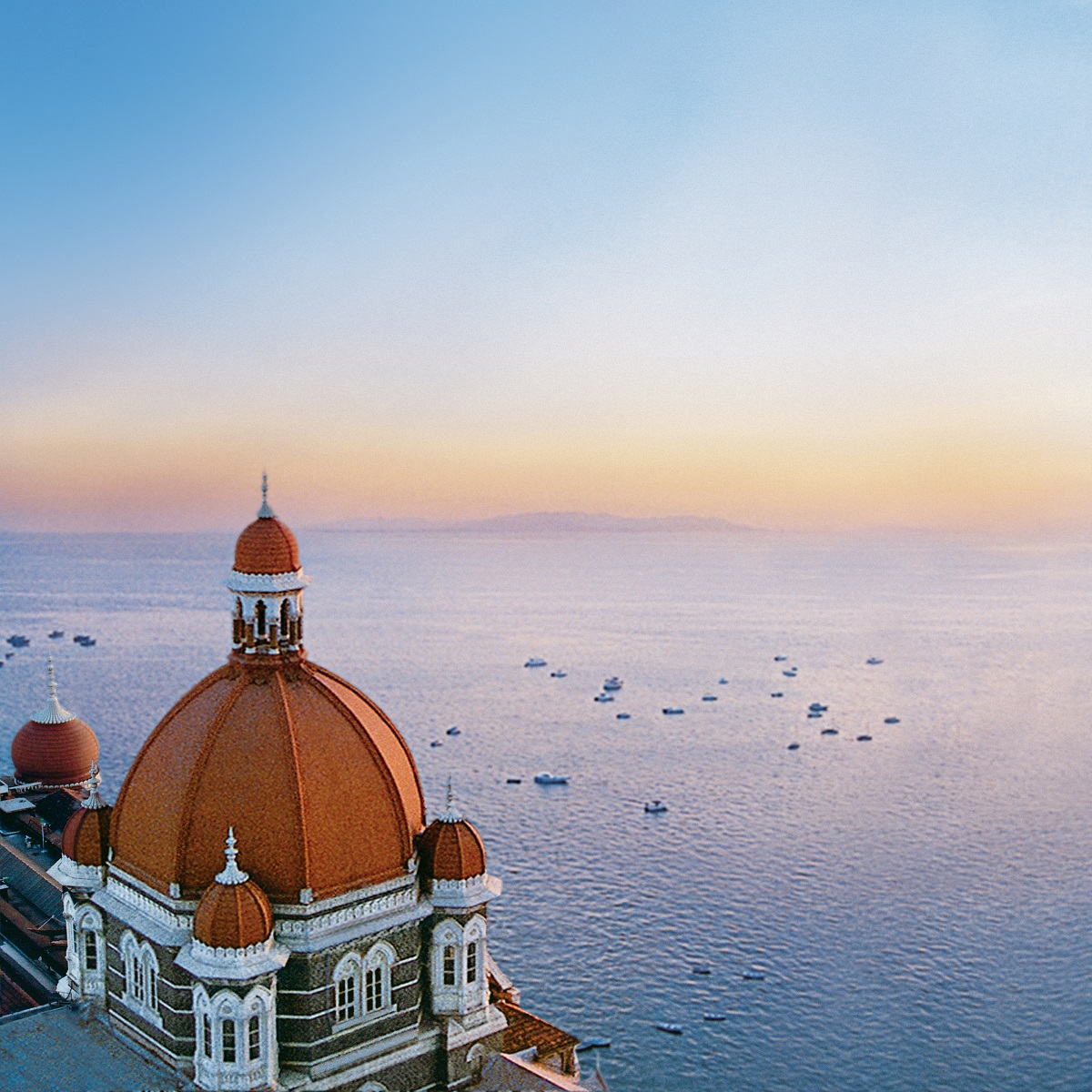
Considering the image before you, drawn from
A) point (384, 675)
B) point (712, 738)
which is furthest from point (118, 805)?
point (384, 675)

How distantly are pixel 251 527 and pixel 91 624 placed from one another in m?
143

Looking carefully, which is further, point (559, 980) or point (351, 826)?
point (559, 980)

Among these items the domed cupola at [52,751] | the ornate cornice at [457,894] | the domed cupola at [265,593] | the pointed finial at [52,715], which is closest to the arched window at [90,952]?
the domed cupola at [265,593]

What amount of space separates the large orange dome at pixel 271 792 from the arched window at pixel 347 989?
180 cm

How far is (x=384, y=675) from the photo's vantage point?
386 ft

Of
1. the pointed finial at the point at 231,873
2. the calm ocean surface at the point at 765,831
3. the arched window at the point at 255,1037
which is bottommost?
the calm ocean surface at the point at 765,831

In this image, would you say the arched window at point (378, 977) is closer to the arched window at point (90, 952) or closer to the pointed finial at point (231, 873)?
the pointed finial at point (231, 873)

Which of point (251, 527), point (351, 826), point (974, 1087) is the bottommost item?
point (974, 1087)

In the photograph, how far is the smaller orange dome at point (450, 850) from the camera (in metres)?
28.3

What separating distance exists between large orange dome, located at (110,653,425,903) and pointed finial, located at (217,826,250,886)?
35.6 inches

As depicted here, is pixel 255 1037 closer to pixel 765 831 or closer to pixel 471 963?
pixel 471 963

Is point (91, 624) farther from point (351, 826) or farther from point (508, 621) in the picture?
point (351, 826)

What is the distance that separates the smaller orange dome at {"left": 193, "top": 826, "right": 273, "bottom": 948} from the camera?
80.3ft

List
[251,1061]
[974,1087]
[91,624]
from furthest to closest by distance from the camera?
[91,624]
[974,1087]
[251,1061]
